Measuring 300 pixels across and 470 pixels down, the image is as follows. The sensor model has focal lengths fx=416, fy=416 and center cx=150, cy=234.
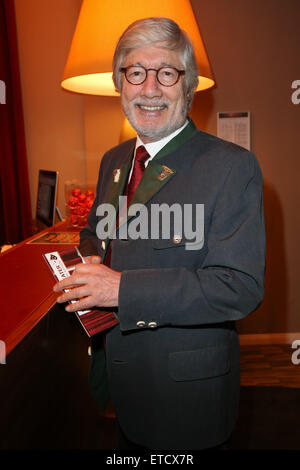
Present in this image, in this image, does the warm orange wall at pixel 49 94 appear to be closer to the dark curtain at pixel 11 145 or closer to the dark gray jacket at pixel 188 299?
the dark curtain at pixel 11 145

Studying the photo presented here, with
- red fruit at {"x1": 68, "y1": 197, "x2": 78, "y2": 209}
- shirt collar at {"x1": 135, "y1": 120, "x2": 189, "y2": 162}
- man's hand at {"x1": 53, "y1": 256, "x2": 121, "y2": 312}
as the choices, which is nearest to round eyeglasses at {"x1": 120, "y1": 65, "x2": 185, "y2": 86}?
shirt collar at {"x1": 135, "y1": 120, "x2": 189, "y2": 162}

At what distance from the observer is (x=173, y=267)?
1055 millimetres

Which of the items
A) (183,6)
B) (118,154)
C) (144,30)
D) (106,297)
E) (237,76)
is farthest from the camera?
(237,76)

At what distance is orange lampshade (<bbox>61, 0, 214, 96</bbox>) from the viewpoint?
5.18 ft

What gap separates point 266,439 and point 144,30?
Result: 1959mm

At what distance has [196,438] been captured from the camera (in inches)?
43.9

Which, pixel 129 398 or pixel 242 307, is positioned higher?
pixel 242 307

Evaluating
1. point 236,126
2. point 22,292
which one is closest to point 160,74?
point 22,292

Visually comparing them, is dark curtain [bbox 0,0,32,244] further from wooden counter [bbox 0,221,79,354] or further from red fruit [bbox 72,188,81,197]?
wooden counter [bbox 0,221,79,354]

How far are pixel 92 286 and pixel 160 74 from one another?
611 millimetres

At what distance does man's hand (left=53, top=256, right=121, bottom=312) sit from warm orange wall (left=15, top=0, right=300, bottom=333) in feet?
6.71

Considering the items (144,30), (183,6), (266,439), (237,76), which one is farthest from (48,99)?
(266,439)

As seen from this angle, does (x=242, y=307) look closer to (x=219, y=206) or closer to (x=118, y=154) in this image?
(x=219, y=206)

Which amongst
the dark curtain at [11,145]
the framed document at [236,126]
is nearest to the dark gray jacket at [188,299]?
the framed document at [236,126]
